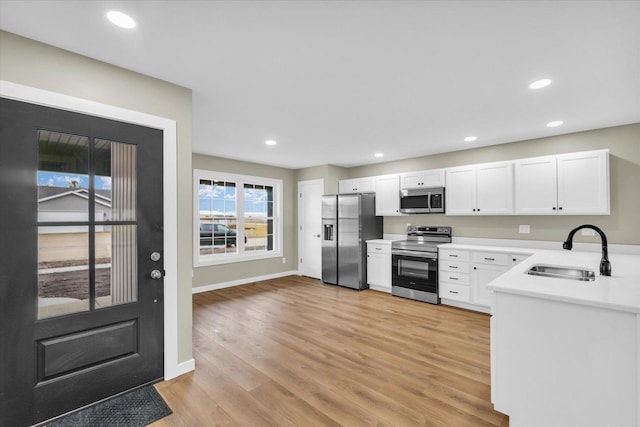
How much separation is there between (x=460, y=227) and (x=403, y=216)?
1055 millimetres

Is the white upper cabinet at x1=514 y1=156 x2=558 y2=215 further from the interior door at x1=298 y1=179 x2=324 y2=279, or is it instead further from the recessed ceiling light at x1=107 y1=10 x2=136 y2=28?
the recessed ceiling light at x1=107 y1=10 x2=136 y2=28

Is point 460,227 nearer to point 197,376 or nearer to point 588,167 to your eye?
point 588,167

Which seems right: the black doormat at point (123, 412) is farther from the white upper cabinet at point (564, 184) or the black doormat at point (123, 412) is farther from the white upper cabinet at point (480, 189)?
the white upper cabinet at point (564, 184)

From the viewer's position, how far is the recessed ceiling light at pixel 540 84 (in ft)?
7.84

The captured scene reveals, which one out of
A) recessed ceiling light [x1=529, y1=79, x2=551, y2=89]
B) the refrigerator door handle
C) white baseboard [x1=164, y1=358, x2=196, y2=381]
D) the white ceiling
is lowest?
white baseboard [x1=164, y1=358, x2=196, y2=381]

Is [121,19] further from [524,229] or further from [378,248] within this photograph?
[524,229]

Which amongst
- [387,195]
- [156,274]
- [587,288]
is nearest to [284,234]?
[387,195]

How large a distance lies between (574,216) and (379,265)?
111 inches

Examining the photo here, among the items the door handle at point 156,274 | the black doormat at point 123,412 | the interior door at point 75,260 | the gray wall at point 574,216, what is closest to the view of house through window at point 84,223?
the interior door at point 75,260

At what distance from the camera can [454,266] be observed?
4176mm

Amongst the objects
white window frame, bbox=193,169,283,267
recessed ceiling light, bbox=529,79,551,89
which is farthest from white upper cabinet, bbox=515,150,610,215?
white window frame, bbox=193,169,283,267

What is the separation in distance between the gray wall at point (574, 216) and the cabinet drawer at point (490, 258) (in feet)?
2.16

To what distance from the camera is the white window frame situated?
506cm

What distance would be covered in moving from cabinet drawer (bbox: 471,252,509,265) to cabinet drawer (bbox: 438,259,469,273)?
0.55 ft
